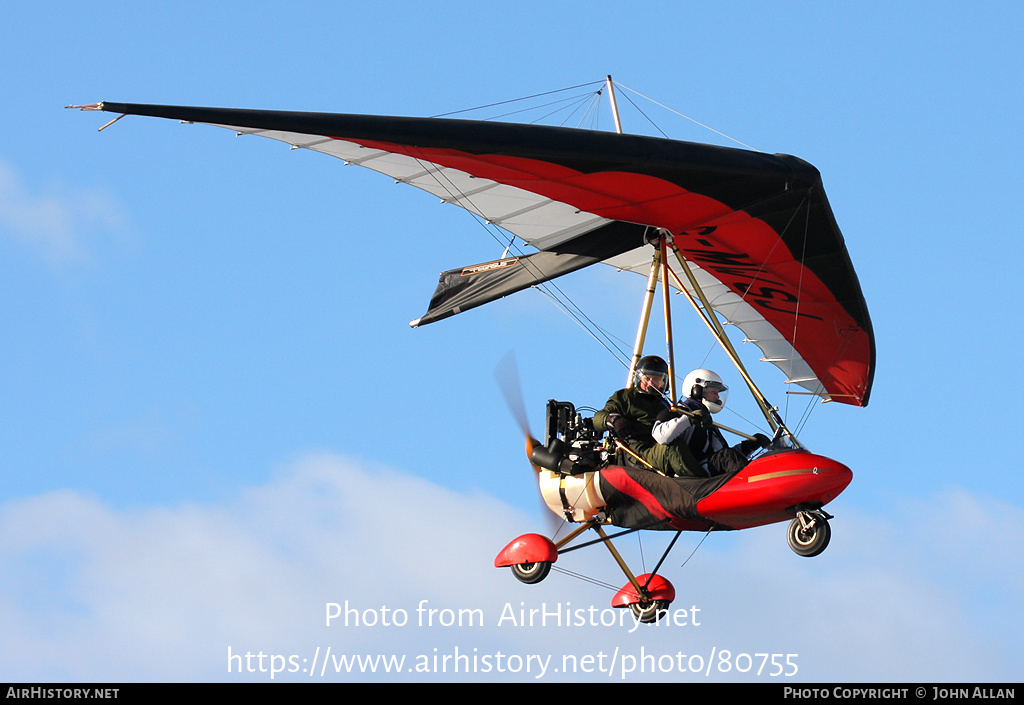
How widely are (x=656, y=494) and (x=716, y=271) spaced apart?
3530 mm

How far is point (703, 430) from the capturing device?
585 inches

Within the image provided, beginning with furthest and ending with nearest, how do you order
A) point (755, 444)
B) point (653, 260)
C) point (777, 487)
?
1. point (653, 260)
2. point (755, 444)
3. point (777, 487)

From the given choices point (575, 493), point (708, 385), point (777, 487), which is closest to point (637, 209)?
point (708, 385)

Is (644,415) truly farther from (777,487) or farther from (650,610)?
(650,610)

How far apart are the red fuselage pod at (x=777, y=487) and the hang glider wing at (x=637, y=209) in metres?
2.63

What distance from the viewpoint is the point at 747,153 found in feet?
45.1

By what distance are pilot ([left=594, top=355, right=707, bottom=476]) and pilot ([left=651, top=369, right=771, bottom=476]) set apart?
0.11 meters

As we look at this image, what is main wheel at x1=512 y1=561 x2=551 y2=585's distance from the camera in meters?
15.4

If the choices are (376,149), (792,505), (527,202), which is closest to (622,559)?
(792,505)

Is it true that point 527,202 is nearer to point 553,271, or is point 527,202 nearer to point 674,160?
point 553,271

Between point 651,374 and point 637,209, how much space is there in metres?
1.68

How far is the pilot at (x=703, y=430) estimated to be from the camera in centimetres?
1409

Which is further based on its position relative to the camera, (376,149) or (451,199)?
(451,199)

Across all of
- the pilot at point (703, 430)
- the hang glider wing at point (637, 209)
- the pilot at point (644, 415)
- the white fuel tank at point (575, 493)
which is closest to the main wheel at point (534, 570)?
the white fuel tank at point (575, 493)
